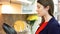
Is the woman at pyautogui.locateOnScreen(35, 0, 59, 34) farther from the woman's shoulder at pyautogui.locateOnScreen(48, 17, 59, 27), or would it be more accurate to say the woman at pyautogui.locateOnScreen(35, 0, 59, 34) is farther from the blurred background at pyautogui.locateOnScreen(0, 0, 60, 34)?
the blurred background at pyautogui.locateOnScreen(0, 0, 60, 34)

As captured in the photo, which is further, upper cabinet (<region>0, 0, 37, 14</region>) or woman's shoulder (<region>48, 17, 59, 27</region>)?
upper cabinet (<region>0, 0, 37, 14</region>)

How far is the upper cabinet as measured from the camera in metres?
1.55

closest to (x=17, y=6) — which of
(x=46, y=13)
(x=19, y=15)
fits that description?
(x=19, y=15)

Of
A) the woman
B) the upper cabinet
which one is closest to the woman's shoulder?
the woman

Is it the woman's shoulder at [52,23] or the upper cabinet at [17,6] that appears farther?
the upper cabinet at [17,6]

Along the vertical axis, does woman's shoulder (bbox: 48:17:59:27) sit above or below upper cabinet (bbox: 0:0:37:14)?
below

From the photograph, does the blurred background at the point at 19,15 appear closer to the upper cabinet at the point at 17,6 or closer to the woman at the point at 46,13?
→ the upper cabinet at the point at 17,6

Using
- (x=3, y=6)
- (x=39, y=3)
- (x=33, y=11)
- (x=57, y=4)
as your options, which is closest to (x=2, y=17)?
(x=3, y=6)

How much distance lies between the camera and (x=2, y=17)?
1611mm

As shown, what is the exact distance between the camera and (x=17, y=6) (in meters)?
1.62

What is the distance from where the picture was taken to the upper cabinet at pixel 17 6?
1553 mm

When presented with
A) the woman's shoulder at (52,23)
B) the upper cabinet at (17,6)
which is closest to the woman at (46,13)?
the woman's shoulder at (52,23)

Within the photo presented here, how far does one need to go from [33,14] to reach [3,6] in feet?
1.29

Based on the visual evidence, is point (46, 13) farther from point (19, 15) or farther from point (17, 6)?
point (19, 15)
